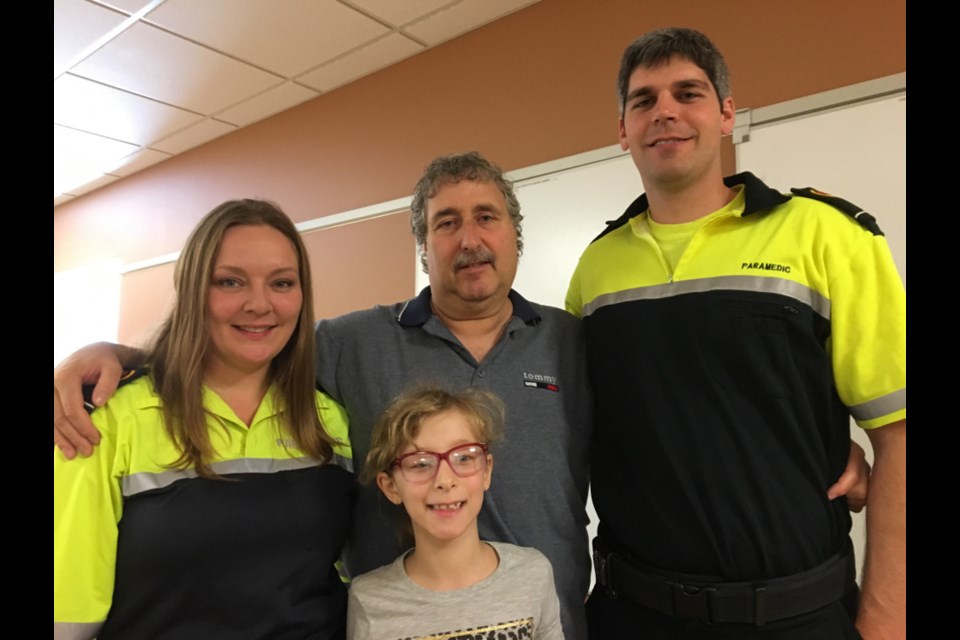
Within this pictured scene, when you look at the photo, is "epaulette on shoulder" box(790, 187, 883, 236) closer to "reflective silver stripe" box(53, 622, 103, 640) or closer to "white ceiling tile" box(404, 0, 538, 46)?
"reflective silver stripe" box(53, 622, 103, 640)

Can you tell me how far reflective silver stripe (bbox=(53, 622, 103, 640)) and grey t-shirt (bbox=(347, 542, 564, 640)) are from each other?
0.47 meters

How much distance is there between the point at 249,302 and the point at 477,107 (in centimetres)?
222

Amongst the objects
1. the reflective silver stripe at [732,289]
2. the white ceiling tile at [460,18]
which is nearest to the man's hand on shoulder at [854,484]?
the reflective silver stripe at [732,289]

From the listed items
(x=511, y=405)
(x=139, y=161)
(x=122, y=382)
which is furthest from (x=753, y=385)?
(x=139, y=161)

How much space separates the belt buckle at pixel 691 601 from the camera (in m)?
1.23

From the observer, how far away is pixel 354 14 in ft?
9.83

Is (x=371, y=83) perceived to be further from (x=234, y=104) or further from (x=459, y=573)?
(x=459, y=573)

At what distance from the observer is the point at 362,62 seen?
11.5 ft

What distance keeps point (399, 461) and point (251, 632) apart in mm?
420

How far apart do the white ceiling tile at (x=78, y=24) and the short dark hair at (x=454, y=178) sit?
237 cm

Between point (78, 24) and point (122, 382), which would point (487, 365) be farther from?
point (78, 24)

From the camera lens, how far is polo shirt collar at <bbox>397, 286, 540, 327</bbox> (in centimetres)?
160

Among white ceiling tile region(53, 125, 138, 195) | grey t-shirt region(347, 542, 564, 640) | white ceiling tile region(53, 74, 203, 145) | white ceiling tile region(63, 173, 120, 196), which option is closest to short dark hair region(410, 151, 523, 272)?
grey t-shirt region(347, 542, 564, 640)

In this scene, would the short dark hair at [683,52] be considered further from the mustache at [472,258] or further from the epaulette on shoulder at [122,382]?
the epaulette on shoulder at [122,382]
